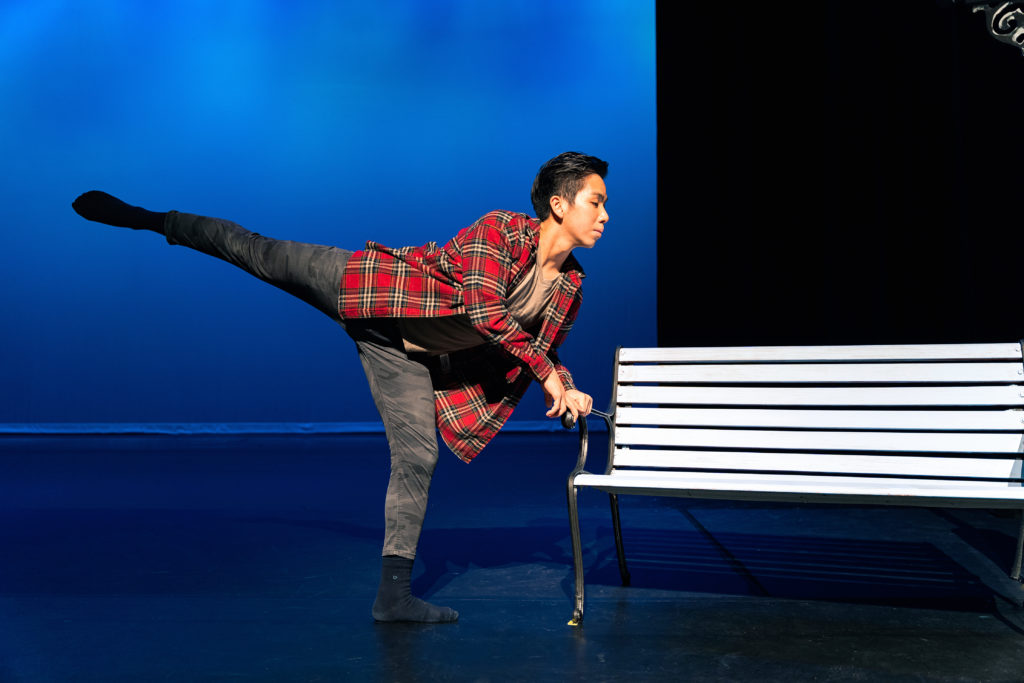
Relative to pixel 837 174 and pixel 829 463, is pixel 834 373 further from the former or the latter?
pixel 837 174

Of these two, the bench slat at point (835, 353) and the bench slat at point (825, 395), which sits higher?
the bench slat at point (835, 353)

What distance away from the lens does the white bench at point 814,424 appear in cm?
226

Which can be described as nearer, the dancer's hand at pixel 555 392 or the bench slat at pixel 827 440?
the dancer's hand at pixel 555 392

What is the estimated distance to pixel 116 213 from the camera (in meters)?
2.54

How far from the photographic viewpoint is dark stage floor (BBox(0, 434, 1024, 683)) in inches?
75.3

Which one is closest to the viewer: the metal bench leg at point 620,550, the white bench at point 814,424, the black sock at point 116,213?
the white bench at point 814,424

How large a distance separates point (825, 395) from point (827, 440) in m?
0.14

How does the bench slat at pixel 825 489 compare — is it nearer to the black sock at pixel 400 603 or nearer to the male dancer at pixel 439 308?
the male dancer at pixel 439 308

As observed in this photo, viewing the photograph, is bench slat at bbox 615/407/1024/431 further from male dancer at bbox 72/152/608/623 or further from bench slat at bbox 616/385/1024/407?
male dancer at bbox 72/152/608/623

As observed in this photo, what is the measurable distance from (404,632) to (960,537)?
7.17 feet

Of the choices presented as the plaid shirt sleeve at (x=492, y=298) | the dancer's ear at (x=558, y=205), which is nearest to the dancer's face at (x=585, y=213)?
the dancer's ear at (x=558, y=205)

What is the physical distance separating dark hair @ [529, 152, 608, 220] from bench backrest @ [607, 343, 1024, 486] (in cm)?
70

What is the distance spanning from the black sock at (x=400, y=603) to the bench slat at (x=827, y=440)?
0.80 meters

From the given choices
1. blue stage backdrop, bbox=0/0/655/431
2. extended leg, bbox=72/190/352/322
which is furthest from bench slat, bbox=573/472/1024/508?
blue stage backdrop, bbox=0/0/655/431
